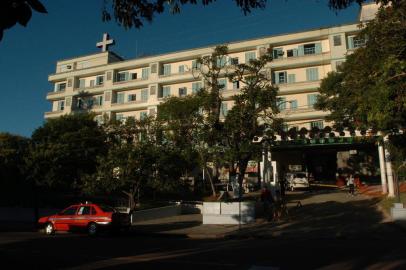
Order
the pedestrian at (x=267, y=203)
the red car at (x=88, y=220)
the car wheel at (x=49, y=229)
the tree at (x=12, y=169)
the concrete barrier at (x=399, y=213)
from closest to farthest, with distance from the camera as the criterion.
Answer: the red car at (x=88, y=220), the concrete barrier at (x=399, y=213), the car wheel at (x=49, y=229), the pedestrian at (x=267, y=203), the tree at (x=12, y=169)

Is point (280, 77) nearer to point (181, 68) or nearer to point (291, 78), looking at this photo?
point (291, 78)

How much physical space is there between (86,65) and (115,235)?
48298 millimetres

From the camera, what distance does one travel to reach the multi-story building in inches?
1785

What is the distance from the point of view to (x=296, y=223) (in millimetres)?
19109

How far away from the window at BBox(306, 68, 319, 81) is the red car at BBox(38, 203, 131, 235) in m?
34.7

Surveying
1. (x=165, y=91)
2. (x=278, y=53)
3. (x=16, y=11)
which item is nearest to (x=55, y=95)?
(x=165, y=91)

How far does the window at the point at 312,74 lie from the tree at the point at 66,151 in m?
26.0

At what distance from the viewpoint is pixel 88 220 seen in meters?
17.3

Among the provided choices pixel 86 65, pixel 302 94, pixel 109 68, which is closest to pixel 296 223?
pixel 302 94

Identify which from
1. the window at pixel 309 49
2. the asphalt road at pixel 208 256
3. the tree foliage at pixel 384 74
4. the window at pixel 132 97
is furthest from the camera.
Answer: the window at pixel 132 97

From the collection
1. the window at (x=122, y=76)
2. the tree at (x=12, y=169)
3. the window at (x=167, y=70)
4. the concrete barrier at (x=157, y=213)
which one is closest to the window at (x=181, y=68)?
the window at (x=167, y=70)

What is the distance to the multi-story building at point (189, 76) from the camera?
45344mm

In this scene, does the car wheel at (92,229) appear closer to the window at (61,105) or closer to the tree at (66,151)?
the tree at (66,151)

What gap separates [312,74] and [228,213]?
3097 cm
